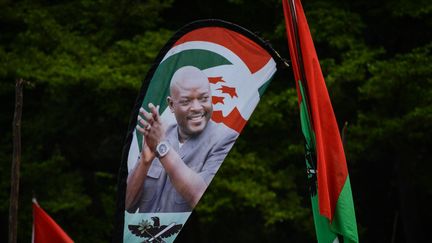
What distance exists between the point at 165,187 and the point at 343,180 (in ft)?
4.44

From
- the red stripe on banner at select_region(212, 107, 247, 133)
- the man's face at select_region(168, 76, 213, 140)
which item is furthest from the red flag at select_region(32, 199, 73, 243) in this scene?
the red stripe on banner at select_region(212, 107, 247, 133)

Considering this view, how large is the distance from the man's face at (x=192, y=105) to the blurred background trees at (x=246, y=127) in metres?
8.20

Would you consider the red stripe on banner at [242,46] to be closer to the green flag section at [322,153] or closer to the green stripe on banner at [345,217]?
the green flag section at [322,153]

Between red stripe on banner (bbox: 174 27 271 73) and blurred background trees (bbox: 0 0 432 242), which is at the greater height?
red stripe on banner (bbox: 174 27 271 73)

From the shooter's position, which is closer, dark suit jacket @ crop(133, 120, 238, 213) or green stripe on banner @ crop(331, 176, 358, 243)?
green stripe on banner @ crop(331, 176, 358, 243)

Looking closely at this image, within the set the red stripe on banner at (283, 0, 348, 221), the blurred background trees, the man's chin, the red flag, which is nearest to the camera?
the red stripe on banner at (283, 0, 348, 221)

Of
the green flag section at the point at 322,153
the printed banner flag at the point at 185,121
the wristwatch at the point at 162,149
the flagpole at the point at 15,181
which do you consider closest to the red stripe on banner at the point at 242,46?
the printed banner flag at the point at 185,121

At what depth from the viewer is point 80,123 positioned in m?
19.4

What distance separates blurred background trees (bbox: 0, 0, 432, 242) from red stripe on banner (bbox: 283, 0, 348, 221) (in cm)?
830

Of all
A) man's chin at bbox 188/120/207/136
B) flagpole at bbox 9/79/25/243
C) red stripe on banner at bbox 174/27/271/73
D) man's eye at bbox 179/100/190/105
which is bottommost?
flagpole at bbox 9/79/25/243

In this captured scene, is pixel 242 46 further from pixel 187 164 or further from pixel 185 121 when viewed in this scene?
pixel 187 164

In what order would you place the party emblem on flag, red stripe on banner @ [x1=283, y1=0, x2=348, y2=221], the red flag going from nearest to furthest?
1. red stripe on banner @ [x1=283, y1=0, x2=348, y2=221]
2. the party emblem on flag
3. the red flag

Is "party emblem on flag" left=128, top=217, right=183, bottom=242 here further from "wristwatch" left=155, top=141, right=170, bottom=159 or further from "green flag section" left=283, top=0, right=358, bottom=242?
"green flag section" left=283, top=0, right=358, bottom=242

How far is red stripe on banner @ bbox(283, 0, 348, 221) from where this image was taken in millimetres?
6059
